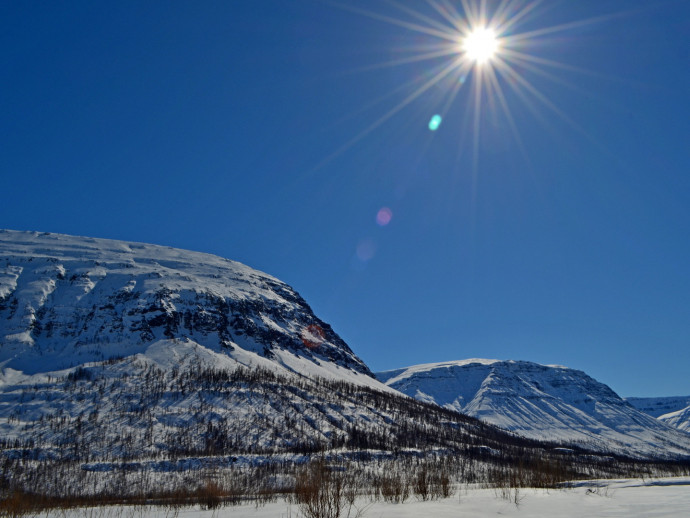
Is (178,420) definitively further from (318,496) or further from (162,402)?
(318,496)

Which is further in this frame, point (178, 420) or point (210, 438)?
point (178, 420)

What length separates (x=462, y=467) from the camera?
99.6m

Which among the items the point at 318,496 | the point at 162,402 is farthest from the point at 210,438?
the point at 318,496

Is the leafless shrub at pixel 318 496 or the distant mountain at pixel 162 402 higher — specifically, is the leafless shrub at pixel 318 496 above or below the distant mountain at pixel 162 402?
below

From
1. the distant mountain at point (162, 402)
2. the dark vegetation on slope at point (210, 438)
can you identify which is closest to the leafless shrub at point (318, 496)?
the dark vegetation on slope at point (210, 438)

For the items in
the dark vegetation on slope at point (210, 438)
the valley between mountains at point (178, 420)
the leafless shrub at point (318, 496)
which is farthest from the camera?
the valley between mountains at point (178, 420)

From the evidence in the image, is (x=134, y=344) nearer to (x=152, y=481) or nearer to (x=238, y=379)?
(x=238, y=379)

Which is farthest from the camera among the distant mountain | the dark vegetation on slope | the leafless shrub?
the distant mountain

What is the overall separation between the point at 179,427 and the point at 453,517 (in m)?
109

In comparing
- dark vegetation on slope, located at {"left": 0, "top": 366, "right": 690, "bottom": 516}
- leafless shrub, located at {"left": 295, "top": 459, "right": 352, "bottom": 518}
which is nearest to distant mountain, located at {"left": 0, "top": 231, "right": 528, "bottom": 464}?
dark vegetation on slope, located at {"left": 0, "top": 366, "right": 690, "bottom": 516}

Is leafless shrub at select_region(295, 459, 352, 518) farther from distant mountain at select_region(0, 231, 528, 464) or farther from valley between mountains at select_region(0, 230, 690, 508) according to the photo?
distant mountain at select_region(0, 231, 528, 464)

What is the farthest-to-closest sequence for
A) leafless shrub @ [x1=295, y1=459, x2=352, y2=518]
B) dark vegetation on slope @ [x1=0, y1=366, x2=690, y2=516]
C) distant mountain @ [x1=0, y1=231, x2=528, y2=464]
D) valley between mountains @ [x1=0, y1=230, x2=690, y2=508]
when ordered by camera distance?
distant mountain @ [x1=0, y1=231, x2=528, y2=464] < valley between mountains @ [x1=0, y1=230, x2=690, y2=508] < dark vegetation on slope @ [x1=0, y1=366, x2=690, y2=516] < leafless shrub @ [x1=295, y1=459, x2=352, y2=518]

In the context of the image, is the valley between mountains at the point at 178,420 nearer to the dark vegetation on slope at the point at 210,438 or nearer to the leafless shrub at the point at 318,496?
the dark vegetation on slope at the point at 210,438

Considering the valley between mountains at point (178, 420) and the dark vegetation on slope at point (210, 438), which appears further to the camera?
the valley between mountains at point (178, 420)
